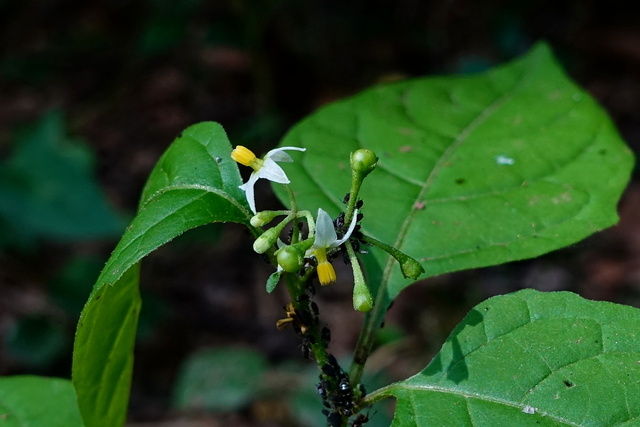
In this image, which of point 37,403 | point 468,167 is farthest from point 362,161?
point 37,403

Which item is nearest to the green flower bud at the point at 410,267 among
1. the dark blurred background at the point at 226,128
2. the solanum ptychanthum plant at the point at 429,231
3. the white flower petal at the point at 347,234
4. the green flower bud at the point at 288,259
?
the solanum ptychanthum plant at the point at 429,231

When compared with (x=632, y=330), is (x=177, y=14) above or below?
above

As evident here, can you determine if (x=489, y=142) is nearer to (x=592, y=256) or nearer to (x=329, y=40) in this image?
(x=592, y=256)

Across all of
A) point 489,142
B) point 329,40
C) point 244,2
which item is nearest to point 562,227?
point 489,142

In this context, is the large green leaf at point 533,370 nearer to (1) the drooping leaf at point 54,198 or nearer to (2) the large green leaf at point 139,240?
(2) the large green leaf at point 139,240

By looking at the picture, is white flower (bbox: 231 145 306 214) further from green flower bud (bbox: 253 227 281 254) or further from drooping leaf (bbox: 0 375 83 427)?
drooping leaf (bbox: 0 375 83 427)

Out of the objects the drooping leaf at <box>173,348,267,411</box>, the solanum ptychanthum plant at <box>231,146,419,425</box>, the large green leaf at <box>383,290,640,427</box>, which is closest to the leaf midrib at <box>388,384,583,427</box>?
the large green leaf at <box>383,290,640,427</box>
